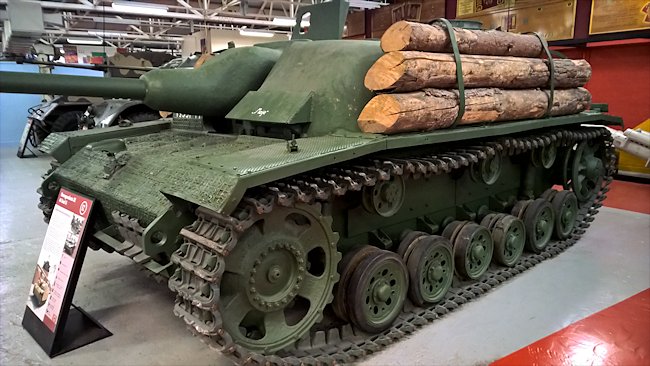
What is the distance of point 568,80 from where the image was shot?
5738 millimetres

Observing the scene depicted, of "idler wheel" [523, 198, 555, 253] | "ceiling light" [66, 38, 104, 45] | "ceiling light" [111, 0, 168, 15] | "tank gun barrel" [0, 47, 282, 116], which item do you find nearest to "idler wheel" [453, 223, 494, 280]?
"idler wheel" [523, 198, 555, 253]

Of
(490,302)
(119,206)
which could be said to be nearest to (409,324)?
(490,302)

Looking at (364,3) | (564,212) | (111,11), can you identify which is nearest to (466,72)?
(564,212)

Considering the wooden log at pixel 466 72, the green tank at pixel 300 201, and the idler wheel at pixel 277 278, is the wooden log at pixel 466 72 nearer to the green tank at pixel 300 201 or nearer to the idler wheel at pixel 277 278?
the green tank at pixel 300 201

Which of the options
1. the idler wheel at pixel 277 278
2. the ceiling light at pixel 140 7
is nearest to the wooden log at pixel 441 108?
the idler wheel at pixel 277 278

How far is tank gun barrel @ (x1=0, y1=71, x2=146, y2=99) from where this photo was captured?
3453 mm

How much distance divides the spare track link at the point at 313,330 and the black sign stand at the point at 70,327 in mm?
1115

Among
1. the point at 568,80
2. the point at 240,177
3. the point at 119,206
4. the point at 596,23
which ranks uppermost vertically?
the point at 596,23

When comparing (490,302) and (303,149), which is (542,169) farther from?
(303,149)

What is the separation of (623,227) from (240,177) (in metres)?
5.85

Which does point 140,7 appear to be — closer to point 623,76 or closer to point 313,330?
point 623,76

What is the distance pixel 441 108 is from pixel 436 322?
1.70 meters

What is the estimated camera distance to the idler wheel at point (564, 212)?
230 inches

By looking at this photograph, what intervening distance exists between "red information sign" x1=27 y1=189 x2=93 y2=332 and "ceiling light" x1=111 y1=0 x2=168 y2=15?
9.55 meters
